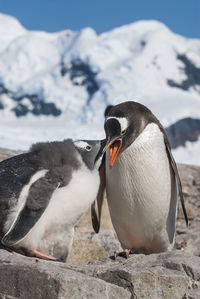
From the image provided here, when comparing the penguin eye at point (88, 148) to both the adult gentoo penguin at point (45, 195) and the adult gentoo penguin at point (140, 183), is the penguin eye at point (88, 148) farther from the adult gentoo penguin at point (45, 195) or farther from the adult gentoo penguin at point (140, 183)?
the adult gentoo penguin at point (140, 183)

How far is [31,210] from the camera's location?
2719 mm

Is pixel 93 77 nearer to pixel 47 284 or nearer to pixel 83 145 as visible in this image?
pixel 83 145

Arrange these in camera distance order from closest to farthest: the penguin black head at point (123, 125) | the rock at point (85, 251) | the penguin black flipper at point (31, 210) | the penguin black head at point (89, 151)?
the penguin black flipper at point (31, 210), the penguin black head at point (89, 151), the penguin black head at point (123, 125), the rock at point (85, 251)

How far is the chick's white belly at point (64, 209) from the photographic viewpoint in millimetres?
2801

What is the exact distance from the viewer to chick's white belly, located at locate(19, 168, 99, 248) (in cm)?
280

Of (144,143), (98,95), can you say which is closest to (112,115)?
(144,143)

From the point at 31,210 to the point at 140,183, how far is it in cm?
125

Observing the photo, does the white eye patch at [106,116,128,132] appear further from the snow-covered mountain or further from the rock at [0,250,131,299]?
the snow-covered mountain

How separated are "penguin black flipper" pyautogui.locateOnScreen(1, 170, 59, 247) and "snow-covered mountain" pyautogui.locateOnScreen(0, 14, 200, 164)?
75.8m

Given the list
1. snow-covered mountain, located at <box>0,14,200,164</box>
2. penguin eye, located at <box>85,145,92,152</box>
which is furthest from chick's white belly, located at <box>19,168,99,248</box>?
snow-covered mountain, located at <box>0,14,200,164</box>

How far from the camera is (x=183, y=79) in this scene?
14550cm

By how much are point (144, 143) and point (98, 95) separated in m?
101

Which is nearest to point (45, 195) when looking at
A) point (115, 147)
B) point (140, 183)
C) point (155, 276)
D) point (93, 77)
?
point (155, 276)

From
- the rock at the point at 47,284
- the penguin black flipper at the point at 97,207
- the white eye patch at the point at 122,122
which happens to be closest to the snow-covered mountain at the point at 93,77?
the penguin black flipper at the point at 97,207
